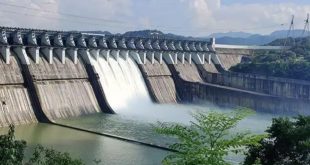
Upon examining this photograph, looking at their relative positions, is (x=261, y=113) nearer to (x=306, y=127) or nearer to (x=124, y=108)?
(x=124, y=108)

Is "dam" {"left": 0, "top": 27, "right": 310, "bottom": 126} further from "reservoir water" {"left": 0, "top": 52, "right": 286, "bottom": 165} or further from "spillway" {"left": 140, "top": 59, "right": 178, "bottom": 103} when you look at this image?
"reservoir water" {"left": 0, "top": 52, "right": 286, "bottom": 165}

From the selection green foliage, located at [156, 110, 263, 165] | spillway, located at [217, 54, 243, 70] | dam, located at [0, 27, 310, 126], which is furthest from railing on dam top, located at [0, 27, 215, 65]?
green foliage, located at [156, 110, 263, 165]

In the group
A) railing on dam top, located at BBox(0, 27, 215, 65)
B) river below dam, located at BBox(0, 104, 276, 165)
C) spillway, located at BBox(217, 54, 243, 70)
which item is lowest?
river below dam, located at BBox(0, 104, 276, 165)

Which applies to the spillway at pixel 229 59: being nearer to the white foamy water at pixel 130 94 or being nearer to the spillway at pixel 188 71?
the spillway at pixel 188 71

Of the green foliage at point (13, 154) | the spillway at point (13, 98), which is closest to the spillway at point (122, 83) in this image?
the spillway at point (13, 98)

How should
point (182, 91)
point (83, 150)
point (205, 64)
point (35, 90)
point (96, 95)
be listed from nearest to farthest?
point (83, 150) → point (35, 90) → point (96, 95) → point (182, 91) → point (205, 64)

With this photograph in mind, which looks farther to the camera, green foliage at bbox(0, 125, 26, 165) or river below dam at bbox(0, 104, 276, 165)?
river below dam at bbox(0, 104, 276, 165)

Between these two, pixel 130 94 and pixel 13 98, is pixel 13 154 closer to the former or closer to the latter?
pixel 13 98

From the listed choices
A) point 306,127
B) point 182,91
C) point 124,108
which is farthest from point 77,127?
point 182,91
